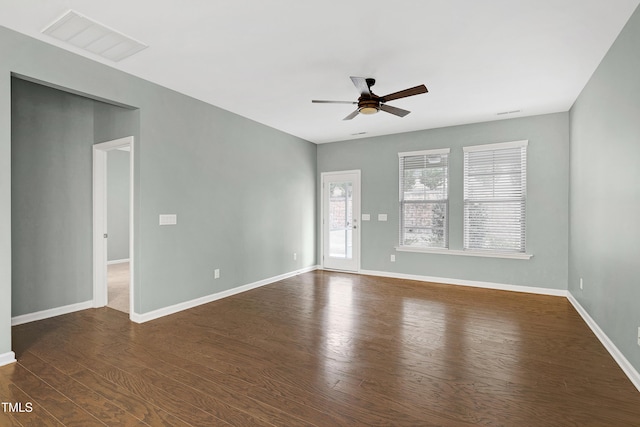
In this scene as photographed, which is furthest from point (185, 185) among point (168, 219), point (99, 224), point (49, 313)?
point (49, 313)

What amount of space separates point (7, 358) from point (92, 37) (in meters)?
2.80

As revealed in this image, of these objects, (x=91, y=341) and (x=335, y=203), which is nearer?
(x=91, y=341)

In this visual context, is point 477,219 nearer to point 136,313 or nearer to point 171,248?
point 171,248

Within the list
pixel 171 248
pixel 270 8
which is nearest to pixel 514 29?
pixel 270 8

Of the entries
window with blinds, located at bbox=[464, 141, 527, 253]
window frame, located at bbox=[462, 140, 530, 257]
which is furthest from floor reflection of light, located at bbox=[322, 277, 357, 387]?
window with blinds, located at bbox=[464, 141, 527, 253]

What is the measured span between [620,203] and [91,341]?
4970mm

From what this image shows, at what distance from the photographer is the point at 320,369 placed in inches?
104

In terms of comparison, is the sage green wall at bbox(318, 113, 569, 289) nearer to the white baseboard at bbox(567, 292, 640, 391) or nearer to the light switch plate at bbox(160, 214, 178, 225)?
the white baseboard at bbox(567, 292, 640, 391)

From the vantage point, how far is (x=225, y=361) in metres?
2.78

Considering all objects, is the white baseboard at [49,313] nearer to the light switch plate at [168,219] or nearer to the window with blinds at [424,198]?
the light switch plate at [168,219]

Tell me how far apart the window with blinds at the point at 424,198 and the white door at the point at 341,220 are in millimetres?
967

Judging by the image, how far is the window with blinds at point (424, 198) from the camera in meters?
5.73

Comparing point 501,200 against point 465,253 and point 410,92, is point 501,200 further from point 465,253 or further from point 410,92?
point 410,92

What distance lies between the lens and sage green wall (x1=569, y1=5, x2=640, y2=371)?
246 cm
